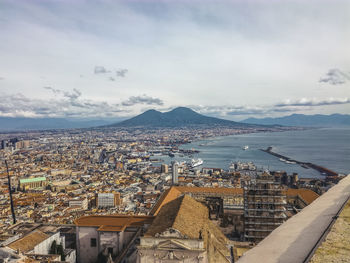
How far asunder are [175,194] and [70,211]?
18.8m

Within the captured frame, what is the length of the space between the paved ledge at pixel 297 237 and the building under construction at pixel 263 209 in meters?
10.8

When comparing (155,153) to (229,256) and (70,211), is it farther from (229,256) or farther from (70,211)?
(229,256)

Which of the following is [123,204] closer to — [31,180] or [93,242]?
[93,242]

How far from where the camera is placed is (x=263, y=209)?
13.0 meters

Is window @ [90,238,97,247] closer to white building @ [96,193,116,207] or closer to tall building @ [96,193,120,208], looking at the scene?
tall building @ [96,193,120,208]

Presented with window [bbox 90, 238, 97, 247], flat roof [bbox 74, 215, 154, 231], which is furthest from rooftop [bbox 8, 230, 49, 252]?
window [bbox 90, 238, 97, 247]

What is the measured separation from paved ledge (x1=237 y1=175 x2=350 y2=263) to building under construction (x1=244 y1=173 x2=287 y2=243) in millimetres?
10752

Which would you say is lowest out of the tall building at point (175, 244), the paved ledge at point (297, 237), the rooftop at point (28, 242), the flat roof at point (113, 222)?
the rooftop at point (28, 242)

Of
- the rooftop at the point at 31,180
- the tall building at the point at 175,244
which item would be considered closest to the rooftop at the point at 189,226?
the tall building at the point at 175,244

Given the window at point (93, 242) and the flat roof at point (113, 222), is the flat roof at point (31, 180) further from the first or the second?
the window at point (93, 242)

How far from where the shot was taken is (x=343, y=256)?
154 cm

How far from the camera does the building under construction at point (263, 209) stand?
1285 cm

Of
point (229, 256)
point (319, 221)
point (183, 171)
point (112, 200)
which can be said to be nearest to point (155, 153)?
point (183, 171)

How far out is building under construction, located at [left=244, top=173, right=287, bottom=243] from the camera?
506 inches
